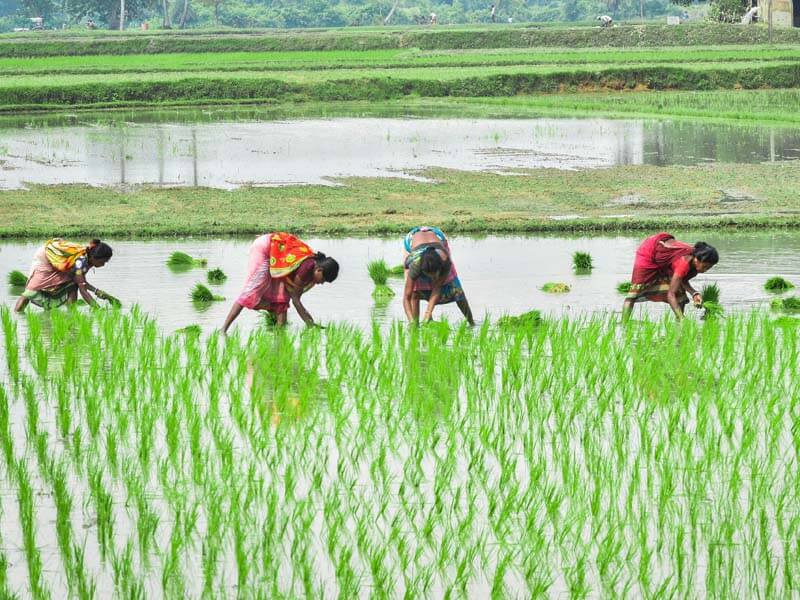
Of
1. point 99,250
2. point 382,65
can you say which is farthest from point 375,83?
point 99,250

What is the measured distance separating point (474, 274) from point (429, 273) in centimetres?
293

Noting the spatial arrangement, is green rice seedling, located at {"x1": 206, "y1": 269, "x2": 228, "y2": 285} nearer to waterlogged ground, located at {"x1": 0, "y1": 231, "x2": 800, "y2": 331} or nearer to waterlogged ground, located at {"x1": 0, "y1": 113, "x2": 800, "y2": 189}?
waterlogged ground, located at {"x1": 0, "y1": 231, "x2": 800, "y2": 331}

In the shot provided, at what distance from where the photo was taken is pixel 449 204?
1400 centimetres

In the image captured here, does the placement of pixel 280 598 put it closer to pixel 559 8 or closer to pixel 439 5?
pixel 559 8

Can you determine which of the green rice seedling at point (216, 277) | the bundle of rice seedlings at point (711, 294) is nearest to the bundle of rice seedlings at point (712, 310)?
the bundle of rice seedlings at point (711, 294)

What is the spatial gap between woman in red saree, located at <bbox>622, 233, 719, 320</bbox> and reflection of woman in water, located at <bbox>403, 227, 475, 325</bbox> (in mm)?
976

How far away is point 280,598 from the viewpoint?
3.86 meters

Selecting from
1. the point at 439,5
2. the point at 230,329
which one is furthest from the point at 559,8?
the point at 230,329

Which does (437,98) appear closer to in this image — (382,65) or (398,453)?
(382,65)

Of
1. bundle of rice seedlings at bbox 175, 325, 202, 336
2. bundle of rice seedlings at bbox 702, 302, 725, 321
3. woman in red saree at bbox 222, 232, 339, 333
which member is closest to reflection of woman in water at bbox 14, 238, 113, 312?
bundle of rice seedlings at bbox 175, 325, 202, 336

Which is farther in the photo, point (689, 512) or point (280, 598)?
point (689, 512)

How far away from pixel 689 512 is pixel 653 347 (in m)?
2.57

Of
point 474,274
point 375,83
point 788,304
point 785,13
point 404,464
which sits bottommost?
point 404,464

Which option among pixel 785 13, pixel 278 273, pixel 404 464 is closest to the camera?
pixel 404 464
